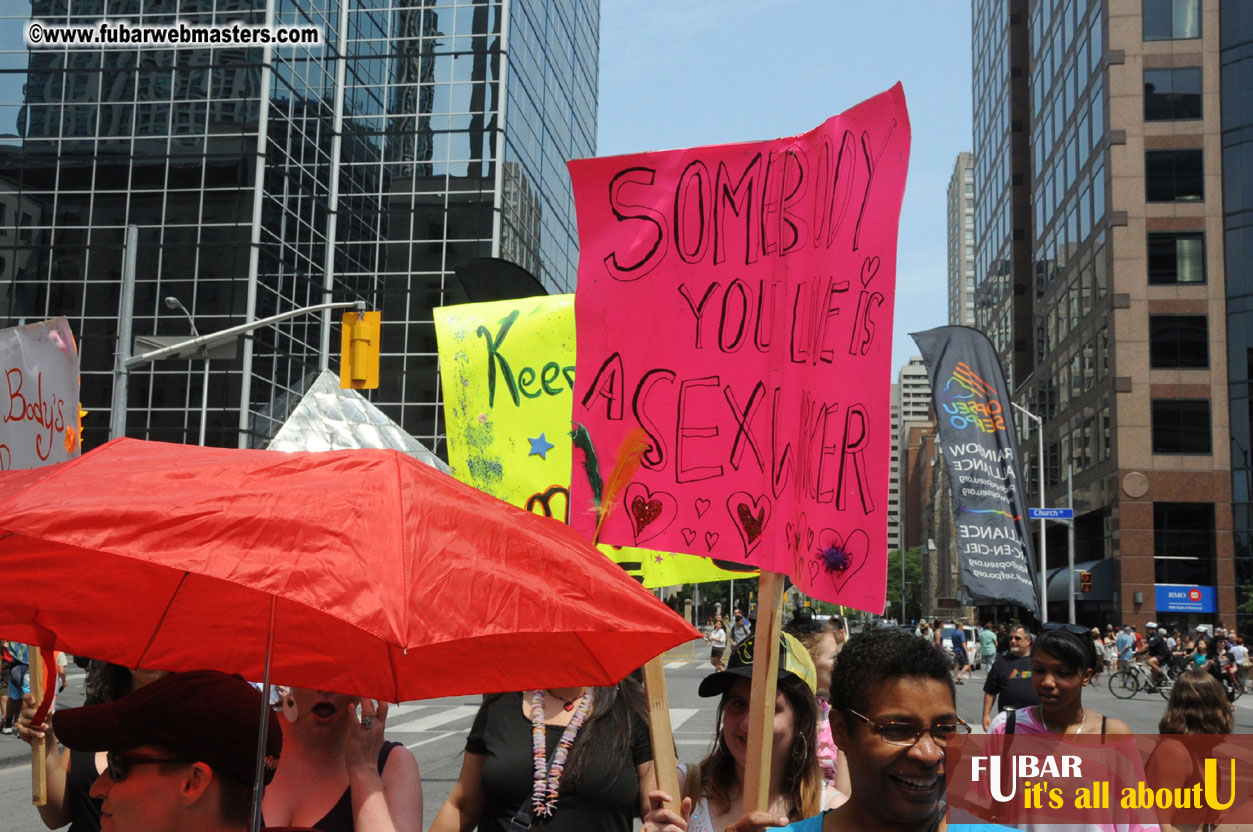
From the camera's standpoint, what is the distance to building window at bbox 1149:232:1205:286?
4966cm

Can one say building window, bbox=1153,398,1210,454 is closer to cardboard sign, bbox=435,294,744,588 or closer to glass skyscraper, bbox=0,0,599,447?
glass skyscraper, bbox=0,0,599,447

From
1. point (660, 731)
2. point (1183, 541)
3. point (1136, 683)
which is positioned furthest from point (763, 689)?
point (1183, 541)

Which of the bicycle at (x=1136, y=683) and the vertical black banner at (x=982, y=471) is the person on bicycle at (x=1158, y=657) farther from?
the vertical black banner at (x=982, y=471)

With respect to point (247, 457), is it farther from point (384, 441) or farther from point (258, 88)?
point (258, 88)

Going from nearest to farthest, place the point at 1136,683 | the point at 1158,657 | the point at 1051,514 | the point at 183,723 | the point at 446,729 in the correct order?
1. the point at 183,723
2. the point at 446,729
3. the point at 1136,683
4. the point at 1051,514
5. the point at 1158,657

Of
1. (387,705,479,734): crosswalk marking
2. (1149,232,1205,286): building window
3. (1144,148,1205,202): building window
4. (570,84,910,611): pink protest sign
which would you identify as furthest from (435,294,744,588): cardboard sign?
(1144,148,1205,202): building window

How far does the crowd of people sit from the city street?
112 inches

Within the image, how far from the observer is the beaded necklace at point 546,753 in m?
3.85

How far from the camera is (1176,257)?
49.8 metres

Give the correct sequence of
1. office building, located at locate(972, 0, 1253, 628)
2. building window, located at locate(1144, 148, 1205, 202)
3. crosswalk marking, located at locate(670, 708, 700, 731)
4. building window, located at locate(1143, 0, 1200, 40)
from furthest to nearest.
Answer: building window, located at locate(1143, 0, 1200, 40), building window, located at locate(1144, 148, 1205, 202), office building, located at locate(972, 0, 1253, 628), crosswalk marking, located at locate(670, 708, 700, 731)

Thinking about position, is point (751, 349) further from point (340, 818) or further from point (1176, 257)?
point (1176, 257)

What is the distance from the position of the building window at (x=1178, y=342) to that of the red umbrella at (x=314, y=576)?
5096 centimetres

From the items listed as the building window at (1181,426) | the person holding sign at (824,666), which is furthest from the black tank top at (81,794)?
the building window at (1181,426)

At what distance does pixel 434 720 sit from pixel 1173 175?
4256 cm
